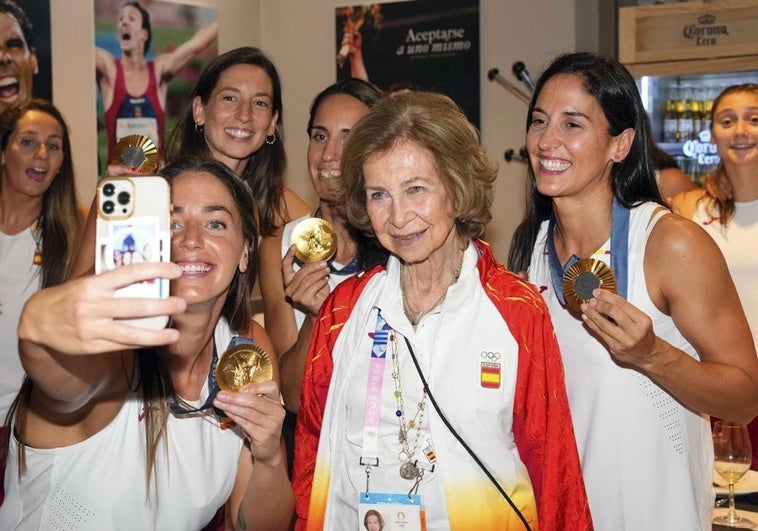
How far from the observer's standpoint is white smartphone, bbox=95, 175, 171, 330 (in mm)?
1446

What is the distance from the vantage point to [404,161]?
7.68 feet

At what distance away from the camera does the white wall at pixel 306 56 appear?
246 inches

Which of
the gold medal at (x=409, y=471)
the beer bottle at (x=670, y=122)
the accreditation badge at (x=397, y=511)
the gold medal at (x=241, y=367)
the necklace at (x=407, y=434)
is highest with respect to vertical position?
the beer bottle at (x=670, y=122)

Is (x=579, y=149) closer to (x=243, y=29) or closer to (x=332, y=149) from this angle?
(x=332, y=149)


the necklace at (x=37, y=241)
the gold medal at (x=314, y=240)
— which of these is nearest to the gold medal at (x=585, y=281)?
the gold medal at (x=314, y=240)

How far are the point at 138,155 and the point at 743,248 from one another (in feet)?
10.2

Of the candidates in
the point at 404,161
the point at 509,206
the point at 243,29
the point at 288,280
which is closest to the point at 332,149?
the point at 288,280

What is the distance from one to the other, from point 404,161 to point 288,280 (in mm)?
895

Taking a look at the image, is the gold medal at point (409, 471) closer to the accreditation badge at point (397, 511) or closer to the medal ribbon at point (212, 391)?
the accreditation badge at point (397, 511)

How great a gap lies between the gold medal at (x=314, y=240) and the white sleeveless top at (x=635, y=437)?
96 centimetres

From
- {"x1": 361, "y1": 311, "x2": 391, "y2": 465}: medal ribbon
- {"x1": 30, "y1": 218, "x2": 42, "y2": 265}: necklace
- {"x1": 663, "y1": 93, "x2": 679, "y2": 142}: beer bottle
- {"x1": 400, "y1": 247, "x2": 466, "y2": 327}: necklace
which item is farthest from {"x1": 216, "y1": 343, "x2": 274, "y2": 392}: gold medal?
{"x1": 663, "y1": 93, "x2": 679, "y2": 142}: beer bottle

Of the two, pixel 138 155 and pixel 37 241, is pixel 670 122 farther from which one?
pixel 138 155

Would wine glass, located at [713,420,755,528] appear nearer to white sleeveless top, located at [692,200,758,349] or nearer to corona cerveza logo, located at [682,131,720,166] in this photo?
white sleeveless top, located at [692,200,758,349]

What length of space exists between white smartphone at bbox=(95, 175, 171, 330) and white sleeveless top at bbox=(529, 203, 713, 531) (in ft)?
4.60
